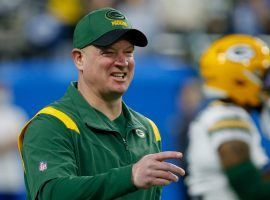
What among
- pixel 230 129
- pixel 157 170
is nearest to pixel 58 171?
pixel 157 170

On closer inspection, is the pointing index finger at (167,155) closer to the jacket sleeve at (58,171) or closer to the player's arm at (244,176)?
the jacket sleeve at (58,171)

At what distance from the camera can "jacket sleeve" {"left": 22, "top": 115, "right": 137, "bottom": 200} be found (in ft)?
13.2

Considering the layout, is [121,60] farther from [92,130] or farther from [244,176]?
[244,176]

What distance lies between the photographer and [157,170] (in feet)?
12.5

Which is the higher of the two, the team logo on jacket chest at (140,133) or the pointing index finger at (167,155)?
the team logo on jacket chest at (140,133)

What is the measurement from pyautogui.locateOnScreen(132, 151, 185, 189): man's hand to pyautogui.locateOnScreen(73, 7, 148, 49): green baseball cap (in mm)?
804

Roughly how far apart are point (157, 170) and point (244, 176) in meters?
→ 1.86

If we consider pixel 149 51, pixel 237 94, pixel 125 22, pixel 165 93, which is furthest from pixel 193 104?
pixel 125 22

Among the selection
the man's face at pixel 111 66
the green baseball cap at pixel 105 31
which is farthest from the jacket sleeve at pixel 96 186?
the green baseball cap at pixel 105 31

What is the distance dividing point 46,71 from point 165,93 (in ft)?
4.44

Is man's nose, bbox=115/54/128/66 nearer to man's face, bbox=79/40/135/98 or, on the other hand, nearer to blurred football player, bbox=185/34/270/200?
man's face, bbox=79/40/135/98

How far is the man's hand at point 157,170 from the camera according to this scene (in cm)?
379

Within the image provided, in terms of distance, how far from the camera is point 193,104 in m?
9.43

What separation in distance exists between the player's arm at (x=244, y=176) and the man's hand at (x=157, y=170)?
175 centimetres
